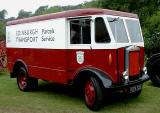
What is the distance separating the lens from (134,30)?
692 centimetres

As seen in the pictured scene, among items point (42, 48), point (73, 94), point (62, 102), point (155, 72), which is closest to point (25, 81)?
point (42, 48)

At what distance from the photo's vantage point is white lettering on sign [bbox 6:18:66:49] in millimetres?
6910

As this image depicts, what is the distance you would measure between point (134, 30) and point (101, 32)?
4.15 feet

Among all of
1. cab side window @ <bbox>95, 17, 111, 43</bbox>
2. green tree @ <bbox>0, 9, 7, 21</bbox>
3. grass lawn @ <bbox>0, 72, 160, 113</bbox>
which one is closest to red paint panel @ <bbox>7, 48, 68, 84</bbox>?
grass lawn @ <bbox>0, 72, 160, 113</bbox>

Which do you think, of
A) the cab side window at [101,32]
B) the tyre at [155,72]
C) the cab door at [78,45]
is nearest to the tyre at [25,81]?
the cab door at [78,45]

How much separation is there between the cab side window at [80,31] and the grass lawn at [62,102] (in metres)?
1.74

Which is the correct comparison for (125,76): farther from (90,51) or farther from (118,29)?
(118,29)

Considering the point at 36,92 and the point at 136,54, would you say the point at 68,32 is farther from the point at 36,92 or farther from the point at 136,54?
the point at 36,92

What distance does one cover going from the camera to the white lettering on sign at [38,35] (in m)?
6.91

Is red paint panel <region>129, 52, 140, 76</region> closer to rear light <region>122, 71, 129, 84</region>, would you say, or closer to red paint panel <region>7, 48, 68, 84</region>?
rear light <region>122, 71, 129, 84</region>

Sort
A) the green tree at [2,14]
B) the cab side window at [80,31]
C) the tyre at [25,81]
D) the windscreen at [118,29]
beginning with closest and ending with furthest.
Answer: the windscreen at [118,29], the cab side window at [80,31], the tyre at [25,81], the green tree at [2,14]

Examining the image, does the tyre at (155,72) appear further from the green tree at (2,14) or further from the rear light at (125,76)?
the green tree at (2,14)

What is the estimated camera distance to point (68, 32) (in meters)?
6.77

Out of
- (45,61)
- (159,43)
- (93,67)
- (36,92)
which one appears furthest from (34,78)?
(159,43)
